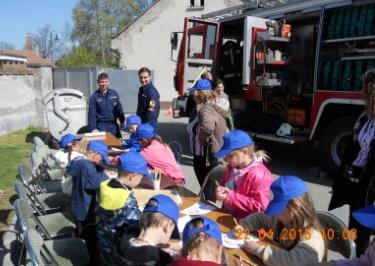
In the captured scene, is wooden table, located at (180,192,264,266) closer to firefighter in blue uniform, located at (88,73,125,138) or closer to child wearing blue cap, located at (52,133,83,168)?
child wearing blue cap, located at (52,133,83,168)

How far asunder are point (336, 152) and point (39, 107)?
9174 millimetres

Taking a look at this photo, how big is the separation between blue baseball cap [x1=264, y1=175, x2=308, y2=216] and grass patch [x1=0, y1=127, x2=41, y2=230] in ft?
12.4

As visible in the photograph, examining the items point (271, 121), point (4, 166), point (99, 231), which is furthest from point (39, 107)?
point (99, 231)

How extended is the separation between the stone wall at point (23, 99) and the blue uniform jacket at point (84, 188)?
8.45m

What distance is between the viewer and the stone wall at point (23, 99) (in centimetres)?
1138

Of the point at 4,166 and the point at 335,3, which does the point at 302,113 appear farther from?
the point at 4,166

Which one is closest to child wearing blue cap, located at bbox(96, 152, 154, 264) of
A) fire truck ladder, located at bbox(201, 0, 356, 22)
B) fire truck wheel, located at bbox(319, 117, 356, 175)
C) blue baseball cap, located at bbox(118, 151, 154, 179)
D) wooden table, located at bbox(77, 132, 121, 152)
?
blue baseball cap, located at bbox(118, 151, 154, 179)

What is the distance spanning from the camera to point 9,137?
10930 millimetres

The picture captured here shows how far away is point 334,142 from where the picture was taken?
703cm

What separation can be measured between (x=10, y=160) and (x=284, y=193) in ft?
23.3

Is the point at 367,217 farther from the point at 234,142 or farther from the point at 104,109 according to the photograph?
the point at 104,109

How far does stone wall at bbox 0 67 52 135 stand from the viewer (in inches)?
448

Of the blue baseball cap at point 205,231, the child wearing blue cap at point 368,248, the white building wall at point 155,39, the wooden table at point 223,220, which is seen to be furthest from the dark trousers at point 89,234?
the white building wall at point 155,39
